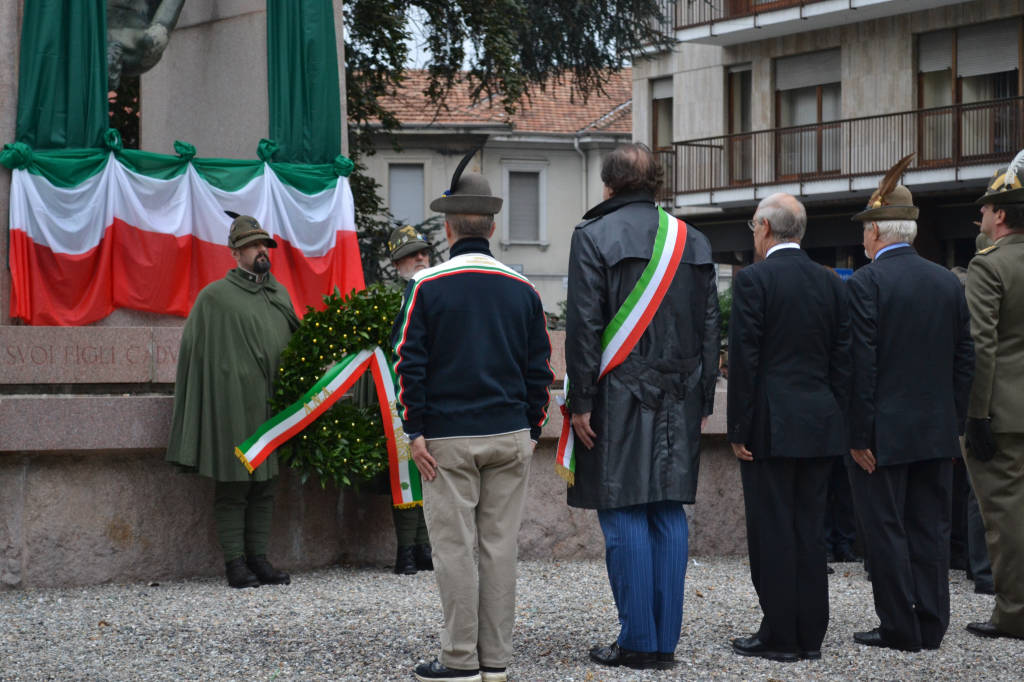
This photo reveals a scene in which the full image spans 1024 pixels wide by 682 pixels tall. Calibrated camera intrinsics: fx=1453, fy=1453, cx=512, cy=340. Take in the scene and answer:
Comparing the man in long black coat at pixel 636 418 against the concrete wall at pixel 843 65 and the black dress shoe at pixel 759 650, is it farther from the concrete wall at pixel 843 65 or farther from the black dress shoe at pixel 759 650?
the concrete wall at pixel 843 65

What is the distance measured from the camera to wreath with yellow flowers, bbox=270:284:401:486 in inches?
322

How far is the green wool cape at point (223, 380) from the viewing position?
805 cm

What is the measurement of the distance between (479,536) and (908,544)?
2191 millimetres

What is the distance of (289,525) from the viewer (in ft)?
28.5

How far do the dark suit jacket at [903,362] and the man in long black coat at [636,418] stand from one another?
94 centimetres

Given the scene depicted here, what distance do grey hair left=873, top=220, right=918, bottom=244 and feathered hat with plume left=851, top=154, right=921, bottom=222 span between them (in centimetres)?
2

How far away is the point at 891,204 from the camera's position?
23.0ft

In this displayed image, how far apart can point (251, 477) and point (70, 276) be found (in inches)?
86.1

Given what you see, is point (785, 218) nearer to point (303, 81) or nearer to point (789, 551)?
point (789, 551)

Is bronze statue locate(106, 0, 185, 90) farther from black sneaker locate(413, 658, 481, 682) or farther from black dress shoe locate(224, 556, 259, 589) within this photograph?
black sneaker locate(413, 658, 481, 682)

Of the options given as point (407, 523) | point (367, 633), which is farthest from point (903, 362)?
point (407, 523)

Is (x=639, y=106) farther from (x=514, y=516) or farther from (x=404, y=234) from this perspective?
(x=514, y=516)

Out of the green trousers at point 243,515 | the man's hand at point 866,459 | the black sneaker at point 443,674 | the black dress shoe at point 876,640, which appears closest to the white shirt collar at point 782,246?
the man's hand at point 866,459

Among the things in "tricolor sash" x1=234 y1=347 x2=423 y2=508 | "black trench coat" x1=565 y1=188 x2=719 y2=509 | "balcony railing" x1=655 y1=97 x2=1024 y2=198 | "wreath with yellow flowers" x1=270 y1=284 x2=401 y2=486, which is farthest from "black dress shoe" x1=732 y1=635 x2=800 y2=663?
"balcony railing" x1=655 y1=97 x2=1024 y2=198
